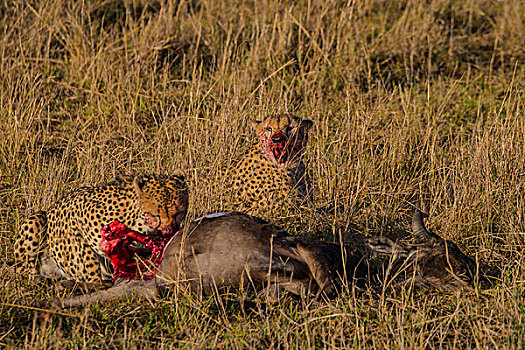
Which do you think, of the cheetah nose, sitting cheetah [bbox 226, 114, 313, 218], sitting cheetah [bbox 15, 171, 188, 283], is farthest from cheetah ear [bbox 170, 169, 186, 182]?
the cheetah nose

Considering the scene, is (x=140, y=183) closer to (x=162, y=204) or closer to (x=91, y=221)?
(x=162, y=204)

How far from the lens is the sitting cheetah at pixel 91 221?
355 cm

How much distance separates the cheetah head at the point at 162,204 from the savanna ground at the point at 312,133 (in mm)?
381

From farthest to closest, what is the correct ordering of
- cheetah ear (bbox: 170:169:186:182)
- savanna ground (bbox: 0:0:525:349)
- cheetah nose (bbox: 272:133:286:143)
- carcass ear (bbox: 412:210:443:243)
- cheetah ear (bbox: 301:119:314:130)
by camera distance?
cheetah ear (bbox: 301:119:314:130) < cheetah nose (bbox: 272:133:286:143) < cheetah ear (bbox: 170:169:186:182) < carcass ear (bbox: 412:210:443:243) < savanna ground (bbox: 0:0:525:349)

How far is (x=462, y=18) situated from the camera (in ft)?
24.9

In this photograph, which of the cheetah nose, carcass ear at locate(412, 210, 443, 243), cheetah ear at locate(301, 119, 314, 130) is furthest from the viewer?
cheetah ear at locate(301, 119, 314, 130)

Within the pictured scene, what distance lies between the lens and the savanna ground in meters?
3.20

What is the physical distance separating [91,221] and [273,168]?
140 cm

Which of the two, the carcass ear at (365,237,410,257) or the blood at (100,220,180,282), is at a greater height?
the carcass ear at (365,237,410,257)

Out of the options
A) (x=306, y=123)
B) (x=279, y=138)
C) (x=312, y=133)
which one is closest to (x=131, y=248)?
(x=279, y=138)

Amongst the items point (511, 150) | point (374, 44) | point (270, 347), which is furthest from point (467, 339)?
point (374, 44)

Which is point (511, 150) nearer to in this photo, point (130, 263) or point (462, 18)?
point (130, 263)

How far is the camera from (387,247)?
11.8 ft

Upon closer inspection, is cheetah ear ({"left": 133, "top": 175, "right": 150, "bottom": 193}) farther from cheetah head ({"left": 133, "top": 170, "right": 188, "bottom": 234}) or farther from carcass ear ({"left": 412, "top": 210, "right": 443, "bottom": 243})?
carcass ear ({"left": 412, "top": 210, "right": 443, "bottom": 243})
